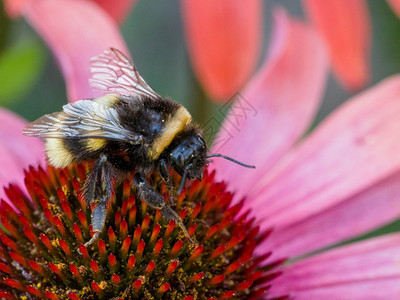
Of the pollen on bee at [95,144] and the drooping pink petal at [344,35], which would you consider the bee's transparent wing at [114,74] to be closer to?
the pollen on bee at [95,144]

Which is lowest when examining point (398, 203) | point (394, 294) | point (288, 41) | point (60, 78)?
point (394, 294)

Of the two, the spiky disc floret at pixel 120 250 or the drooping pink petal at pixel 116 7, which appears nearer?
the spiky disc floret at pixel 120 250

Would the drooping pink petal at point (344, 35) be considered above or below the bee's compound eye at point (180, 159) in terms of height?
above

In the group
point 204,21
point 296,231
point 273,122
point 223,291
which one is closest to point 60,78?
point 204,21

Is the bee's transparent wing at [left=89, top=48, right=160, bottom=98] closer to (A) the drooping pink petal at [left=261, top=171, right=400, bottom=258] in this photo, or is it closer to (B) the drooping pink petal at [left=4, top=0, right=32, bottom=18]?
(B) the drooping pink petal at [left=4, top=0, right=32, bottom=18]

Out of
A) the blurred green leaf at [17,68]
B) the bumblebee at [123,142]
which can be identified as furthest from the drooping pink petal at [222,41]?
the bumblebee at [123,142]

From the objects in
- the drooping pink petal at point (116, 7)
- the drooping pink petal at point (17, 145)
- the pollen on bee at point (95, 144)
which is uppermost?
the drooping pink petal at point (116, 7)

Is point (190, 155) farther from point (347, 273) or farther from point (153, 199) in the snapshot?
point (347, 273)

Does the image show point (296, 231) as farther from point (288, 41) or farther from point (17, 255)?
point (17, 255)
